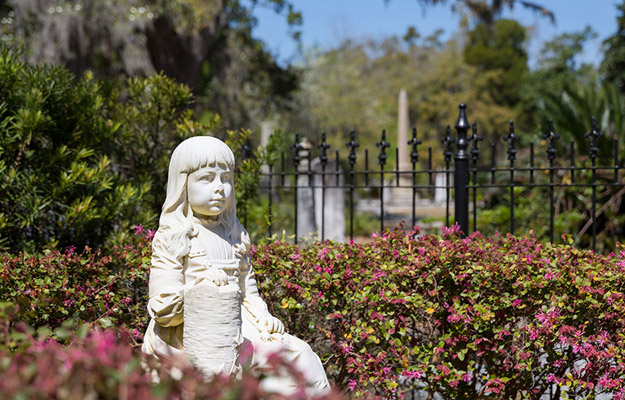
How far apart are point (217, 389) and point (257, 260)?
8.25 ft

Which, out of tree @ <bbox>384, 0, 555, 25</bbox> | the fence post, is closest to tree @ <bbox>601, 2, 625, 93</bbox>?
tree @ <bbox>384, 0, 555, 25</bbox>

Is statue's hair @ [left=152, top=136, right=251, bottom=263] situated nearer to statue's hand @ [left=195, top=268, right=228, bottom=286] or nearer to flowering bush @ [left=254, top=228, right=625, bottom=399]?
statue's hand @ [left=195, top=268, right=228, bottom=286]

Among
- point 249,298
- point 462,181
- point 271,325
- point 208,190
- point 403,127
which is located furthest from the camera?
point 403,127

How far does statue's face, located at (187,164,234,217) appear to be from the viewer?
2.78 metres

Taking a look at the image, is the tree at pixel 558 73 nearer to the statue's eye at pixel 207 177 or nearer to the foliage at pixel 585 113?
the foliage at pixel 585 113

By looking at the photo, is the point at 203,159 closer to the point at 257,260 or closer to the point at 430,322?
the point at 257,260

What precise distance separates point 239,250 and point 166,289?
453mm

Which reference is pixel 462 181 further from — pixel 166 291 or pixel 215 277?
pixel 166 291

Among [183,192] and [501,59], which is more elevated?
[501,59]

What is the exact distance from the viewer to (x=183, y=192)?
9.39 ft

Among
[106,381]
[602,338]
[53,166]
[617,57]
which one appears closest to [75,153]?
[53,166]

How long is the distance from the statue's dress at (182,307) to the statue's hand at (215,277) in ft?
0.18

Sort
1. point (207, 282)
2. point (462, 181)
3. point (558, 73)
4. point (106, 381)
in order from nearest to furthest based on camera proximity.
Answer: point (106, 381), point (207, 282), point (462, 181), point (558, 73)

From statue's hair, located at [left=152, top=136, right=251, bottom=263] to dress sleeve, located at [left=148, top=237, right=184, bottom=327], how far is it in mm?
27
